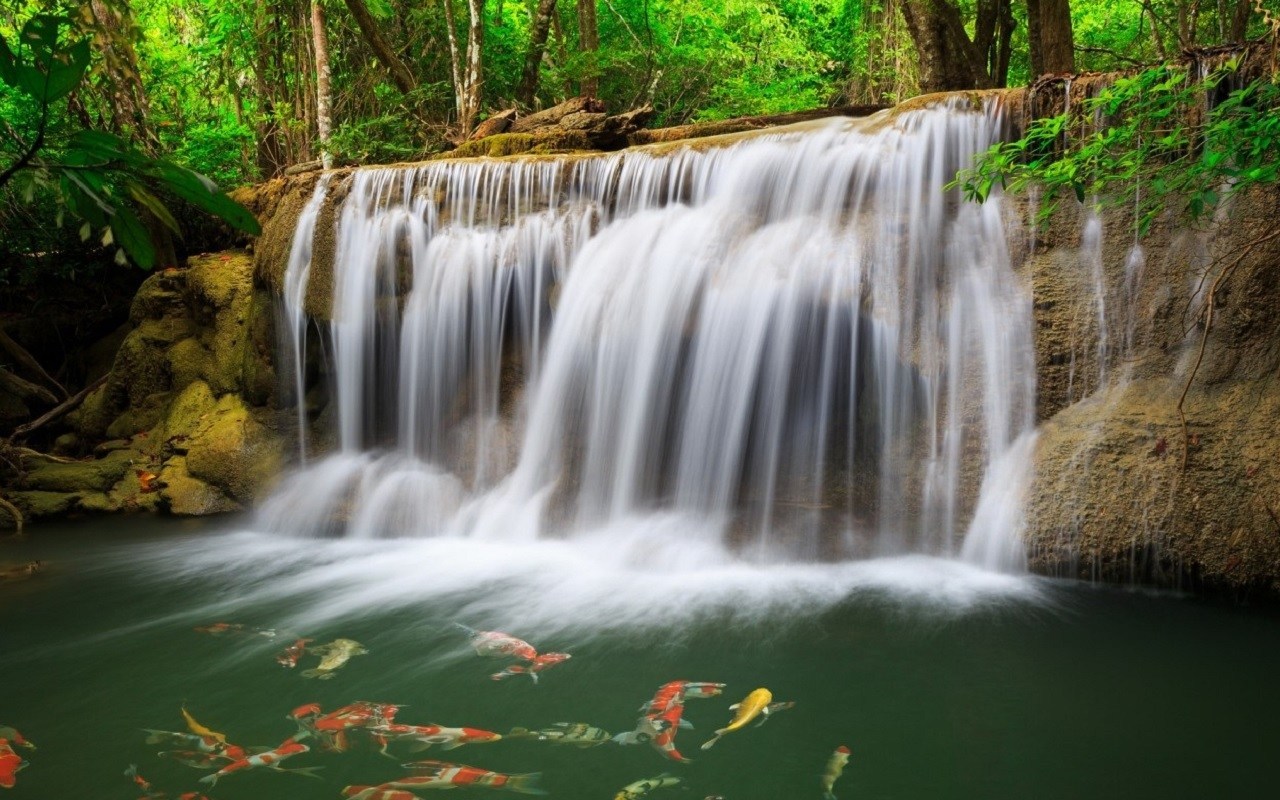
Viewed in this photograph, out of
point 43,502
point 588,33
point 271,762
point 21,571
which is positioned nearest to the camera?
point 271,762

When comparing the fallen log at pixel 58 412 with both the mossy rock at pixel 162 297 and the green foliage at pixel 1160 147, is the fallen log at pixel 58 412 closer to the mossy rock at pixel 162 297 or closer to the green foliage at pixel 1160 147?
the mossy rock at pixel 162 297

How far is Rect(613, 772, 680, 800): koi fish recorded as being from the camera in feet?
8.91

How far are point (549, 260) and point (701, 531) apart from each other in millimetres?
2984

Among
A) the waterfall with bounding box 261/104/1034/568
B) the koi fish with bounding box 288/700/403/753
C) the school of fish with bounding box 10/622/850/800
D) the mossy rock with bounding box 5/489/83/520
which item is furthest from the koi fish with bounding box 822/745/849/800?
the mossy rock with bounding box 5/489/83/520

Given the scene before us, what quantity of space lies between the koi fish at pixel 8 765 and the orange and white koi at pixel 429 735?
1.24 metres

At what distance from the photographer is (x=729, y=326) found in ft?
19.9

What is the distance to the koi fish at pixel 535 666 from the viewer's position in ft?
12.3

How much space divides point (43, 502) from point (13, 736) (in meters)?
5.18

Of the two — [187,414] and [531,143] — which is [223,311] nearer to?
[187,414]

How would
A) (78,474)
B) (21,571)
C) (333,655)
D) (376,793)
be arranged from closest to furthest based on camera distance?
(376,793)
(333,655)
(21,571)
(78,474)

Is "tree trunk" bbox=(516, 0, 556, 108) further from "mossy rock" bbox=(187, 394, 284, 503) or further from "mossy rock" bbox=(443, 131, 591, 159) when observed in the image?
"mossy rock" bbox=(187, 394, 284, 503)

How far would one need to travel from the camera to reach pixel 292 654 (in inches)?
161

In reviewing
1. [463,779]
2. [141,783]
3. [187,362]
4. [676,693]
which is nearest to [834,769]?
[676,693]

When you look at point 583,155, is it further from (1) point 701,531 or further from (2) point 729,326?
(1) point 701,531
